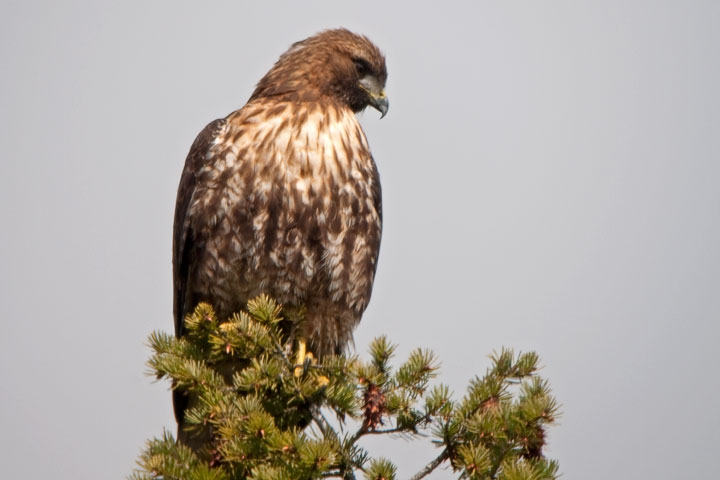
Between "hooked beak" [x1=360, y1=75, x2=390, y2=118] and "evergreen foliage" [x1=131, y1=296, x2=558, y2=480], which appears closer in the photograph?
"evergreen foliage" [x1=131, y1=296, x2=558, y2=480]

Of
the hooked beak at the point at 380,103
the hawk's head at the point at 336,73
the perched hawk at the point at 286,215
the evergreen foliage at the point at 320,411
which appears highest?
the hawk's head at the point at 336,73

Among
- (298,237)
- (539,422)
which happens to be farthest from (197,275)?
(539,422)

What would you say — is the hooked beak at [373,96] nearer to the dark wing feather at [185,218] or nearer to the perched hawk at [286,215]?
the perched hawk at [286,215]

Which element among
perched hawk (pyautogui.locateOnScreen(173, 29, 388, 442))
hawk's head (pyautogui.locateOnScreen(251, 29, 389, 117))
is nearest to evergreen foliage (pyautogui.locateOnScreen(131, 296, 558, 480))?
perched hawk (pyautogui.locateOnScreen(173, 29, 388, 442))

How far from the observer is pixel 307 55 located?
18.6ft

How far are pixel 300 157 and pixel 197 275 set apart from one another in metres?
0.89

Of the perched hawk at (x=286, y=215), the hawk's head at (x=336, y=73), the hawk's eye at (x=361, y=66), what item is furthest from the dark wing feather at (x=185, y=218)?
the hawk's eye at (x=361, y=66)

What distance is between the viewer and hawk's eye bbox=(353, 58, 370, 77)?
5.66 m

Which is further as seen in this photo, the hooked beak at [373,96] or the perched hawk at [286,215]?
the hooked beak at [373,96]

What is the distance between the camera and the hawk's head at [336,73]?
557 centimetres

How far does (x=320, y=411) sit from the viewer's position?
4.04m

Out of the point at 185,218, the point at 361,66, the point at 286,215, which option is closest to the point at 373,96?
the point at 361,66

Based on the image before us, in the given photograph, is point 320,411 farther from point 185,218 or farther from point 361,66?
point 361,66

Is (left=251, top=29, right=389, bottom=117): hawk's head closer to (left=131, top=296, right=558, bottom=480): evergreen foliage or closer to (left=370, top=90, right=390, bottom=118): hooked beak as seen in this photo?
(left=370, top=90, right=390, bottom=118): hooked beak
